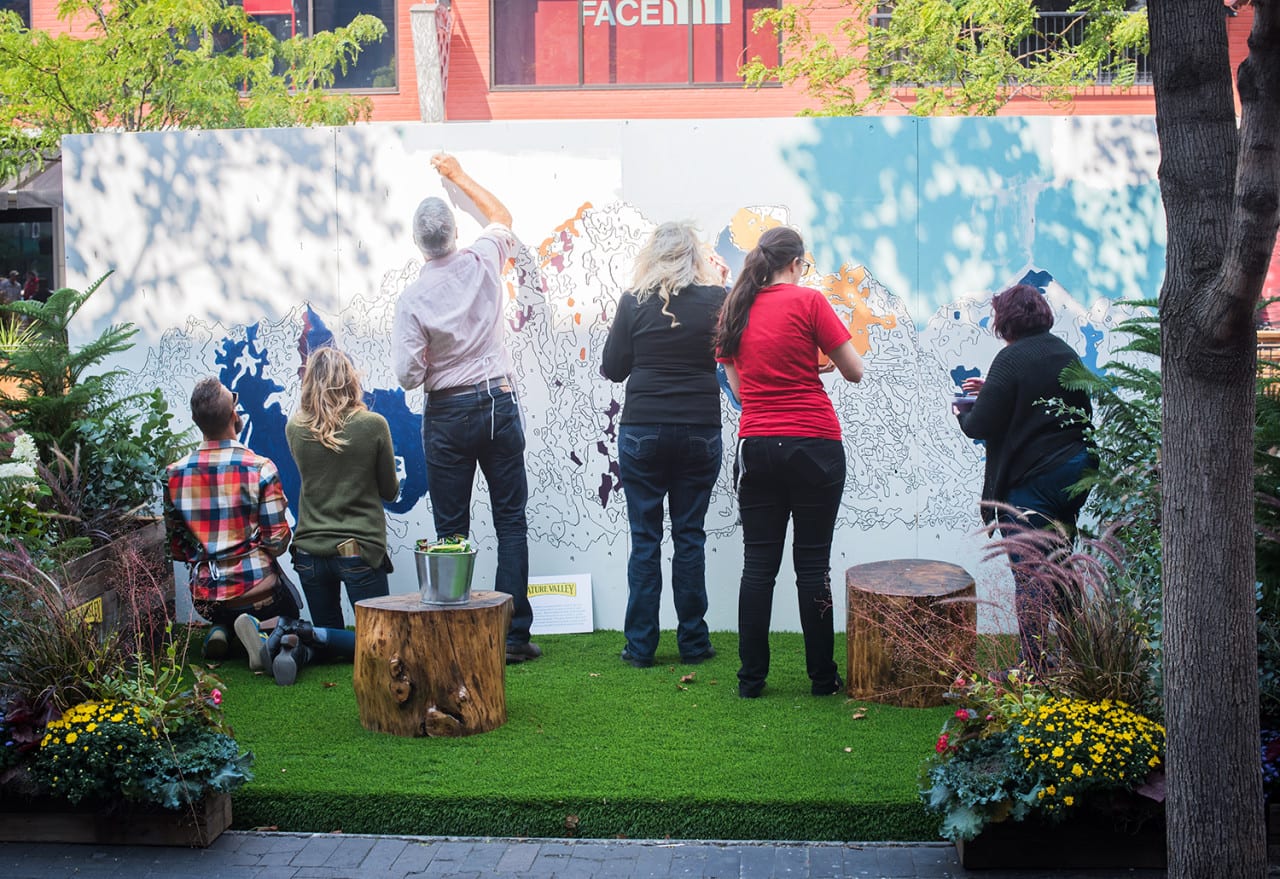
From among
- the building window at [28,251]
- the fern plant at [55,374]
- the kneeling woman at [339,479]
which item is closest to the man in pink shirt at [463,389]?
the kneeling woman at [339,479]

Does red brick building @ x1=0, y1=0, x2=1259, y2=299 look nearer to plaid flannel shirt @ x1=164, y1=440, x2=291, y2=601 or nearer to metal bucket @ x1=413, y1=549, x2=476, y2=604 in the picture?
plaid flannel shirt @ x1=164, y1=440, x2=291, y2=601

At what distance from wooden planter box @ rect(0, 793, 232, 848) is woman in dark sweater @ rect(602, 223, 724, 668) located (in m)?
2.48

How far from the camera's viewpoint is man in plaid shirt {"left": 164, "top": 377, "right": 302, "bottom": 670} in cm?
627

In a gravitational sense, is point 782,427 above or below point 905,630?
above

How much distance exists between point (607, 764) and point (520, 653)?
1.73 meters

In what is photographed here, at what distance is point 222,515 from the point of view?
630cm

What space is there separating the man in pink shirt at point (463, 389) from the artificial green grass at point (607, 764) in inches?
31.0

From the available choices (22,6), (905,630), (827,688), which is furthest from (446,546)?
(22,6)

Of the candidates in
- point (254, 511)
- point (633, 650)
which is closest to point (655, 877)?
point (633, 650)

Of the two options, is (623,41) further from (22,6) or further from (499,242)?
(499,242)

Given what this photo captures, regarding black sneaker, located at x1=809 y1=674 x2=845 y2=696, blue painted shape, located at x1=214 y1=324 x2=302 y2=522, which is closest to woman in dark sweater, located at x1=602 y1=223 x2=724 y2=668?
black sneaker, located at x1=809 y1=674 x2=845 y2=696

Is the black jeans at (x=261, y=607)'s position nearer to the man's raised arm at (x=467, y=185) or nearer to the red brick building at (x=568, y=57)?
the man's raised arm at (x=467, y=185)

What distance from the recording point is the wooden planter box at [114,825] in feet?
14.1

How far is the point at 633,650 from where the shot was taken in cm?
631
